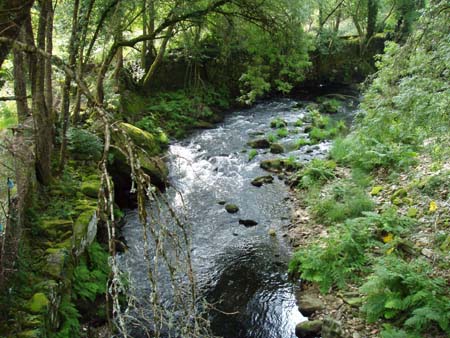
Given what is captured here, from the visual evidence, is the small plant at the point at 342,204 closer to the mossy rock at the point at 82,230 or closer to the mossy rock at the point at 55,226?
the mossy rock at the point at 82,230

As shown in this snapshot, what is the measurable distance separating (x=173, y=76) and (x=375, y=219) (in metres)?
12.2

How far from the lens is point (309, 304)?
6.24 m

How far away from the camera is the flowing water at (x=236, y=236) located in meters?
6.24

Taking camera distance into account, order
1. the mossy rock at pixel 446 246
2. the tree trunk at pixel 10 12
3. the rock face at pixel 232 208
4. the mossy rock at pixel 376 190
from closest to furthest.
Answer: the tree trunk at pixel 10 12 → the mossy rock at pixel 446 246 → the mossy rock at pixel 376 190 → the rock face at pixel 232 208

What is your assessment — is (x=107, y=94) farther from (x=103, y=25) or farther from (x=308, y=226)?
(x=308, y=226)

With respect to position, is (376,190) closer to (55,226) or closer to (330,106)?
(55,226)

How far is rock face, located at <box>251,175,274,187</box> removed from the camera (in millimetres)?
10648

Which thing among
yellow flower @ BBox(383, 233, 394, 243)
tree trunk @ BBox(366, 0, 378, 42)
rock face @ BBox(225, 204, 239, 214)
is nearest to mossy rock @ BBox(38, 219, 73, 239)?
rock face @ BBox(225, 204, 239, 214)

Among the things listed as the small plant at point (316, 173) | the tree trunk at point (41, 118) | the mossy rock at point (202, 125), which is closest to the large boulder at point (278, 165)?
the small plant at point (316, 173)

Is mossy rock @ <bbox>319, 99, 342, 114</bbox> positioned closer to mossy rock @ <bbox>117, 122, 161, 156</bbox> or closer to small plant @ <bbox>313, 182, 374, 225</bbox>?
small plant @ <bbox>313, 182, 374, 225</bbox>

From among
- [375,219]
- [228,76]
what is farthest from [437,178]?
[228,76]

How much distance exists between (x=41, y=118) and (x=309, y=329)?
18.6 ft

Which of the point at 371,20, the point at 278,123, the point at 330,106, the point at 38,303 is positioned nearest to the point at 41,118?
the point at 38,303

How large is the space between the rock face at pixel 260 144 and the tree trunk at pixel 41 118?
7225 mm
